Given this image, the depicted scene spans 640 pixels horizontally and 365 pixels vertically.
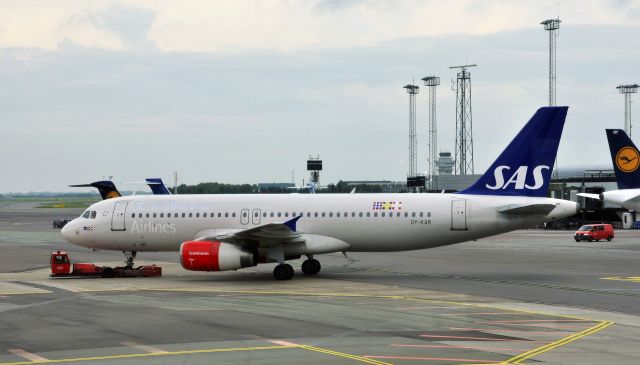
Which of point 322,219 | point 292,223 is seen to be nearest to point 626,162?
point 322,219

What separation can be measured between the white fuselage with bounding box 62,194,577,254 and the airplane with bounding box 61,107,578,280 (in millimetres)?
43

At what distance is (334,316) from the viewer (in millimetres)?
22859

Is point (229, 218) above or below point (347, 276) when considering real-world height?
above

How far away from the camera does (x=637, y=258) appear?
1837 inches

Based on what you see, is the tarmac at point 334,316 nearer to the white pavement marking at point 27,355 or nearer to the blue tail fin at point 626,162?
the white pavement marking at point 27,355

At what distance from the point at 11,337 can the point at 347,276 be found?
19403 millimetres

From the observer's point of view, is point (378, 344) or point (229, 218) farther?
point (229, 218)

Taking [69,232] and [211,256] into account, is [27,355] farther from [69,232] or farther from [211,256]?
[69,232]

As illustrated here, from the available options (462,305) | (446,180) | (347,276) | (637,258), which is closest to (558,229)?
(446,180)

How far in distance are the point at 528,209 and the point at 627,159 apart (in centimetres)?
2279

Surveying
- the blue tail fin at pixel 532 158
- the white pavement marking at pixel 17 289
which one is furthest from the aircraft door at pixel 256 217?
the blue tail fin at pixel 532 158

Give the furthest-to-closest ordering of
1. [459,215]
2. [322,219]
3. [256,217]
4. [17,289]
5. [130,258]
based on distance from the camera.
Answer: [130,258]
[256,217]
[322,219]
[459,215]
[17,289]

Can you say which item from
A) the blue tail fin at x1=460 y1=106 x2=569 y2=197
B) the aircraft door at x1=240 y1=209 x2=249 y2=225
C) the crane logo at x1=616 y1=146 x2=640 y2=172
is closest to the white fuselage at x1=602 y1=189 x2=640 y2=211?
the crane logo at x1=616 y1=146 x2=640 y2=172

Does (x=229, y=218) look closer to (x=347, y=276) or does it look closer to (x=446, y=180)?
(x=347, y=276)
